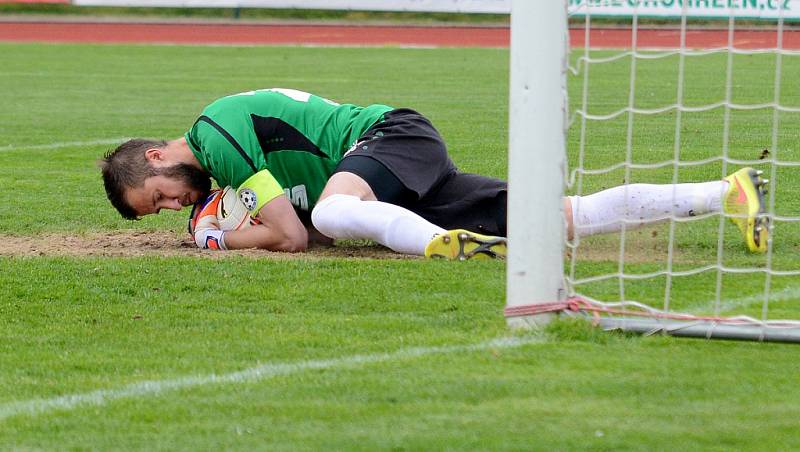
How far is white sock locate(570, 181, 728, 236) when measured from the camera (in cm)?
506

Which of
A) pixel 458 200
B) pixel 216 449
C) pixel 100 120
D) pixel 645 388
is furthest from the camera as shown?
pixel 100 120

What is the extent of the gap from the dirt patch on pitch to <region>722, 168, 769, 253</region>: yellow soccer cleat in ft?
4.39

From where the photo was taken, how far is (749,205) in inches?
204

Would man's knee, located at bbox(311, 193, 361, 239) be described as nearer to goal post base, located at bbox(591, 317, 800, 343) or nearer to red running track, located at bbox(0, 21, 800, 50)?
goal post base, located at bbox(591, 317, 800, 343)

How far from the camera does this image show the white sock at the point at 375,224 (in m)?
5.21

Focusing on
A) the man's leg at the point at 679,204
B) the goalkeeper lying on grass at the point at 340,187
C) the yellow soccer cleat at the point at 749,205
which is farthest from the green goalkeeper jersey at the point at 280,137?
the yellow soccer cleat at the point at 749,205

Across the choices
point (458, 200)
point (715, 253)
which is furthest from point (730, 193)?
point (458, 200)

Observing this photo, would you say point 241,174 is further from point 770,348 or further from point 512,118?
point 770,348

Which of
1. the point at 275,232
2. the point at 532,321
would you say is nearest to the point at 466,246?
the point at 275,232

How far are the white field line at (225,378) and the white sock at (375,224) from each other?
1.42 meters

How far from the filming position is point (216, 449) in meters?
2.95

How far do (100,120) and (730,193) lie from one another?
808cm

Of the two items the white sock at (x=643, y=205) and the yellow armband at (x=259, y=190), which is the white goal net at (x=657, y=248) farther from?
the yellow armband at (x=259, y=190)

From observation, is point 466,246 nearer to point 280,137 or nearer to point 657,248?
point 657,248
